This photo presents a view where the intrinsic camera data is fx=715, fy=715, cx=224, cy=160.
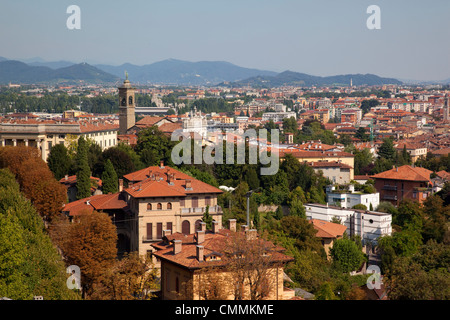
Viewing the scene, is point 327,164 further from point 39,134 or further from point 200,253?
point 200,253

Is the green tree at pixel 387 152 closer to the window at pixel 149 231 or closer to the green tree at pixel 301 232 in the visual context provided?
the green tree at pixel 301 232

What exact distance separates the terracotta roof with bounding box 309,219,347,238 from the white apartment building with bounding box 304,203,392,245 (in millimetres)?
1284

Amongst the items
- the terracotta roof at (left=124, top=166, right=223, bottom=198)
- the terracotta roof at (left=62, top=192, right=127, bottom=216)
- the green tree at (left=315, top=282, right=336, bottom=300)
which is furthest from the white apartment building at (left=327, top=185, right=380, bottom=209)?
the green tree at (left=315, top=282, right=336, bottom=300)

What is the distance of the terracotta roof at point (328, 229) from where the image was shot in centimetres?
2669

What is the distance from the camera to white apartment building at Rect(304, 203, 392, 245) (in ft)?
94.6

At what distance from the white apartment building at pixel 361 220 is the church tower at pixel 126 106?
73.6 feet

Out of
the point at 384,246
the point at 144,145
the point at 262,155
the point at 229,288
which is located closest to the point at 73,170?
the point at 144,145

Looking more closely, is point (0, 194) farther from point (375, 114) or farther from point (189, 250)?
point (375, 114)

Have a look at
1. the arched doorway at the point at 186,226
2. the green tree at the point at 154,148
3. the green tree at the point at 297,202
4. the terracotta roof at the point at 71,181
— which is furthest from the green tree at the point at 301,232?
the green tree at the point at 154,148

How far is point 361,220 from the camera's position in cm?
2945

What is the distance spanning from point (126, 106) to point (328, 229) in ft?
88.0

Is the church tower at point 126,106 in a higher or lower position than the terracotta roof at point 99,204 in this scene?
higher

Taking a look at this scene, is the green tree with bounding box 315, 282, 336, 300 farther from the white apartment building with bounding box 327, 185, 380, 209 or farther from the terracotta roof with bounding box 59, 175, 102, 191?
the white apartment building with bounding box 327, 185, 380, 209
